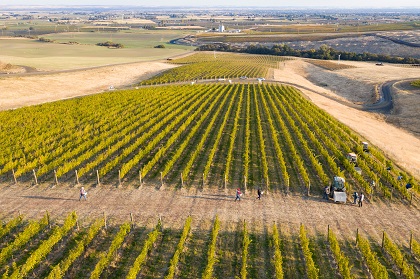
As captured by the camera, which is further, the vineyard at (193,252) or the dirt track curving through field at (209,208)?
the dirt track curving through field at (209,208)

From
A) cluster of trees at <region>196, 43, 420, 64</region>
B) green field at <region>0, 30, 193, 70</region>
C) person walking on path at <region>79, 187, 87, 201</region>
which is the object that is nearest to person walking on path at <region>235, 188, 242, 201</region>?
person walking on path at <region>79, 187, 87, 201</region>

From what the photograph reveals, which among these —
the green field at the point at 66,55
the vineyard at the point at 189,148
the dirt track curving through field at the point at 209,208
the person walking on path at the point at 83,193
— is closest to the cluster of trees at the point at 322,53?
the green field at the point at 66,55

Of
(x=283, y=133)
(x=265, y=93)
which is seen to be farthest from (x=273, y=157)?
(x=265, y=93)

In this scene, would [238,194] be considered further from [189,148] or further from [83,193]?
[189,148]

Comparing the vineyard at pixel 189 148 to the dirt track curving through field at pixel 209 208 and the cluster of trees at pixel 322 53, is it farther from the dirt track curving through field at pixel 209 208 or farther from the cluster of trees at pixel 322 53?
the cluster of trees at pixel 322 53

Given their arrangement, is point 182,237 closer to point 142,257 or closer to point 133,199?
point 142,257

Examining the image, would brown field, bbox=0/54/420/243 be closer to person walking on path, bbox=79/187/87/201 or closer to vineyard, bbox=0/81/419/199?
person walking on path, bbox=79/187/87/201
